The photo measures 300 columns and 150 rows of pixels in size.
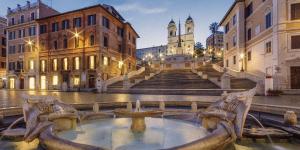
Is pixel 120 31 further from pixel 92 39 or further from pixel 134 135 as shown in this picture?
pixel 134 135

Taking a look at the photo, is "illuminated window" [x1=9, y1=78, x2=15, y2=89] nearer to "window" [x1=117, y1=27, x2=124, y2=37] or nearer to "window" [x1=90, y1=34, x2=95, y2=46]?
"window" [x1=90, y1=34, x2=95, y2=46]

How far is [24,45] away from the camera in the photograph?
41219 millimetres

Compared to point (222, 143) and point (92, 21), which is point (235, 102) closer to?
point (222, 143)

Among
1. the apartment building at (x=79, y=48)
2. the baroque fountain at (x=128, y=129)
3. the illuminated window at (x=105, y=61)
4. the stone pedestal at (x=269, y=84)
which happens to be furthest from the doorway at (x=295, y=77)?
the illuminated window at (x=105, y=61)

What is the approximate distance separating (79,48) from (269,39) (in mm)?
29061

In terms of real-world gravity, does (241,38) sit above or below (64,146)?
above

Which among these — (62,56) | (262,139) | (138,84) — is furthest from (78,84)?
(262,139)

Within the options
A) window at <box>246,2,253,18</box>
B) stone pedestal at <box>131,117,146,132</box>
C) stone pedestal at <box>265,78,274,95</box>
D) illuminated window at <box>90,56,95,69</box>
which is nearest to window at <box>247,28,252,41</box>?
window at <box>246,2,253,18</box>

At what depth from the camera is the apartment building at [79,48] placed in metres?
33.8

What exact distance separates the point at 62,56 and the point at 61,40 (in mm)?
2990

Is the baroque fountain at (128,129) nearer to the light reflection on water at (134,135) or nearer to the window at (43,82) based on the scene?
the light reflection on water at (134,135)

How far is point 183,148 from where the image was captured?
292cm

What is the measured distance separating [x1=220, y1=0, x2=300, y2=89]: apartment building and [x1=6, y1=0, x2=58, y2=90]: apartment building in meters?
37.2

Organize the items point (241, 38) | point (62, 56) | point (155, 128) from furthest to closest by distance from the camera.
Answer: point (62, 56)
point (241, 38)
point (155, 128)
